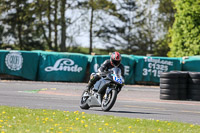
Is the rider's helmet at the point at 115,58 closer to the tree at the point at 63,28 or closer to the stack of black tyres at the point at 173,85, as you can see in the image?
the stack of black tyres at the point at 173,85

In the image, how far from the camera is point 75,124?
9.36m

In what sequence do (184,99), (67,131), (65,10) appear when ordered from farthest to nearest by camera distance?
1. (65,10)
2. (184,99)
3. (67,131)

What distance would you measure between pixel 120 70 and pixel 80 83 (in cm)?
1496

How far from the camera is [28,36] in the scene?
54.4 metres

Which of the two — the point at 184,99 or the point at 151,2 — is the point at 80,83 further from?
the point at 151,2

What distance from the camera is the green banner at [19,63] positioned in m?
26.5

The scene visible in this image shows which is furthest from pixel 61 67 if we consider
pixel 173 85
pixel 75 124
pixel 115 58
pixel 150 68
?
pixel 75 124

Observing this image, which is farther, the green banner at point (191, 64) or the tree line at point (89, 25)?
the tree line at point (89, 25)

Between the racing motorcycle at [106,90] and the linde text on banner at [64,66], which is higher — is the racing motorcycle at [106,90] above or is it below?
above

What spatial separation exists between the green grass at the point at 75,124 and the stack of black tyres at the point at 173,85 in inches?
308

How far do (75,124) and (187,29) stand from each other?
26.7 m

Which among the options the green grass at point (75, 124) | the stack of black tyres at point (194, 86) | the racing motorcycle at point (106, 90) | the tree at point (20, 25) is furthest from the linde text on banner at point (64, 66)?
the tree at point (20, 25)

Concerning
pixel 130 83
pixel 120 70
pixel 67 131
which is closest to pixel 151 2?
pixel 130 83

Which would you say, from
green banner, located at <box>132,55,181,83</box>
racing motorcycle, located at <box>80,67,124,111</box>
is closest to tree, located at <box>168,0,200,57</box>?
green banner, located at <box>132,55,181,83</box>
